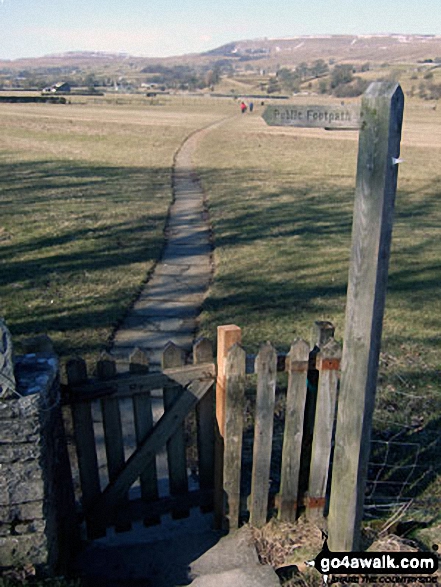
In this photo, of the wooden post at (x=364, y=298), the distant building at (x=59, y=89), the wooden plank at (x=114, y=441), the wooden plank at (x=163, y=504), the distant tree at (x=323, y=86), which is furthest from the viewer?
the distant building at (x=59, y=89)

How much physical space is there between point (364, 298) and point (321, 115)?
2.95 feet

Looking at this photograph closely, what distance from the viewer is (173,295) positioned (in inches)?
316

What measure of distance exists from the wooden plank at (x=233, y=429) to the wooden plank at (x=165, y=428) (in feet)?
0.66

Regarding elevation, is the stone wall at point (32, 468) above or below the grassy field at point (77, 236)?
above

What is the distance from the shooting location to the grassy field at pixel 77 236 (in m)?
7.04

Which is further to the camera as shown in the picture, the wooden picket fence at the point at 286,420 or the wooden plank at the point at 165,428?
the wooden plank at the point at 165,428

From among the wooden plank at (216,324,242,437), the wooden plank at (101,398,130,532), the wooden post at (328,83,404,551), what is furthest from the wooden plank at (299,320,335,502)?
the wooden plank at (101,398,130,532)

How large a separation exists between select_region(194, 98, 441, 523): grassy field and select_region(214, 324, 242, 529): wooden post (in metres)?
1.40

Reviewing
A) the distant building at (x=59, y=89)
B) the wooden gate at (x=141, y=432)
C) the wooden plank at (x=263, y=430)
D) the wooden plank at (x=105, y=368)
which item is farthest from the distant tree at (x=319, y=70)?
the distant building at (x=59, y=89)

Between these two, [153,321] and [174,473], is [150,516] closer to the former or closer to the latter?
[174,473]

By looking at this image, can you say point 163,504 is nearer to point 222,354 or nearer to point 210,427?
point 210,427

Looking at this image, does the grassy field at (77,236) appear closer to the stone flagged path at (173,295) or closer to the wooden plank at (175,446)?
the stone flagged path at (173,295)

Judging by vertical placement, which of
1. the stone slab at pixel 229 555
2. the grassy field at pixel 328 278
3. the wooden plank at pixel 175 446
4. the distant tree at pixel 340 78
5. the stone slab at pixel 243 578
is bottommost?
the grassy field at pixel 328 278
